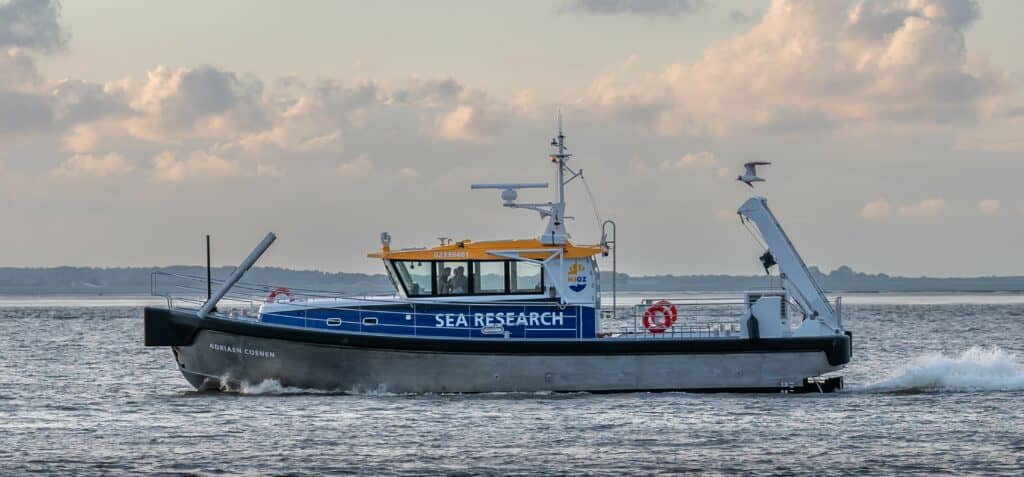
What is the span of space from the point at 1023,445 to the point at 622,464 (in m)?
6.08

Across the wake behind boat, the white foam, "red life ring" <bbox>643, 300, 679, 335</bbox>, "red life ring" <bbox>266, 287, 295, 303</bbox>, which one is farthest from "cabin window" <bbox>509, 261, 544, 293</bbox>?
the white foam

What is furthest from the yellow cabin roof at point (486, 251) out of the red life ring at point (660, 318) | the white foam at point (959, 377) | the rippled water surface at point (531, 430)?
the white foam at point (959, 377)

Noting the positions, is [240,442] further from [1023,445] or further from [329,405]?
[1023,445]

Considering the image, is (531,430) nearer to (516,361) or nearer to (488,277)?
(516,361)

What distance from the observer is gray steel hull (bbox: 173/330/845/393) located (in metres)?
26.7

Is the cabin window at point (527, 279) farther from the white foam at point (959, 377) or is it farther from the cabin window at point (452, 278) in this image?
the white foam at point (959, 377)

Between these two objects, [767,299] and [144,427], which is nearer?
[144,427]

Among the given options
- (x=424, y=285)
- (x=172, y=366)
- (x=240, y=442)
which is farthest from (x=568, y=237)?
(x=172, y=366)

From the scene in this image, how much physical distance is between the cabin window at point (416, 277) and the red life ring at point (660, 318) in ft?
13.4

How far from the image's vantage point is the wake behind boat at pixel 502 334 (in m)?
26.6

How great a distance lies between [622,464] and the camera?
19422 mm

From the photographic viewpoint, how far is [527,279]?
90.6ft

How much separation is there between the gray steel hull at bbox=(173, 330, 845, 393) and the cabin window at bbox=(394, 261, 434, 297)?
1.48m

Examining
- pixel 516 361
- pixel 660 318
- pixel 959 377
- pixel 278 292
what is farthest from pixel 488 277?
pixel 959 377
